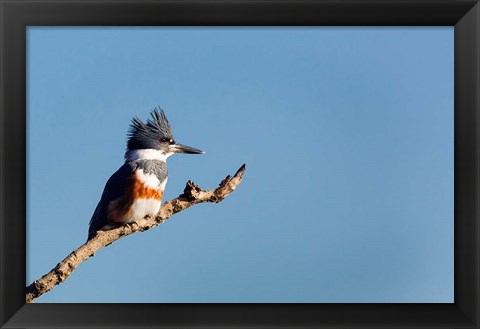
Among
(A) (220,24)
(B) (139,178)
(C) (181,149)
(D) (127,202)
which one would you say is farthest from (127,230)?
(A) (220,24)

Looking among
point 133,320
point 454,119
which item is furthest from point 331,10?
point 133,320

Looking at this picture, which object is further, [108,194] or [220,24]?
[108,194]

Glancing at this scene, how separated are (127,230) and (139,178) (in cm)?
33

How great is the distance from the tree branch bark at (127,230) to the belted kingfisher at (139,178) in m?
0.15

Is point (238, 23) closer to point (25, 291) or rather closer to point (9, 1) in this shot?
point (9, 1)

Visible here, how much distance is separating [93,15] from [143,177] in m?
1.08

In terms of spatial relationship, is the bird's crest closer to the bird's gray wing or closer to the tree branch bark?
the bird's gray wing

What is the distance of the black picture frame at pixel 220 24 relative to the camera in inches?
83.2

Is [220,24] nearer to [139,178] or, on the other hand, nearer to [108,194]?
[139,178]

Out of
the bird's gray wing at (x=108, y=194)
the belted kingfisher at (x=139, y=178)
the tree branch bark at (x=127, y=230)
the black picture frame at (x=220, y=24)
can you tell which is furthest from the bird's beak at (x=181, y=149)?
the black picture frame at (x=220, y=24)

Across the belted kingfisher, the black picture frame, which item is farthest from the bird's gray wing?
A: the black picture frame

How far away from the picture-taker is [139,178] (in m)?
3.08

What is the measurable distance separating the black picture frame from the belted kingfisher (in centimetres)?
84

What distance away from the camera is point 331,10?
218 centimetres
